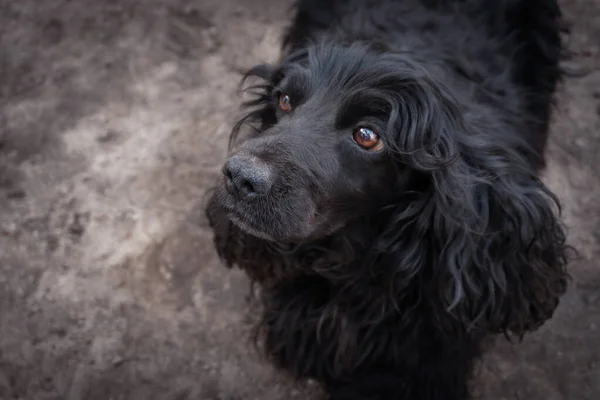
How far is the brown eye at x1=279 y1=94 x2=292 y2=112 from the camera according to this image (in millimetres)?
2203

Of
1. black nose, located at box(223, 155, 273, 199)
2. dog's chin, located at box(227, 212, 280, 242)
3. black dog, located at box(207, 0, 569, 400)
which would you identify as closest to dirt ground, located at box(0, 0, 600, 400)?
black dog, located at box(207, 0, 569, 400)

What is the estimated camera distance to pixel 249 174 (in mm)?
1888

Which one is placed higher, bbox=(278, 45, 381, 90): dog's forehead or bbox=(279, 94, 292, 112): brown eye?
bbox=(278, 45, 381, 90): dog's forehead

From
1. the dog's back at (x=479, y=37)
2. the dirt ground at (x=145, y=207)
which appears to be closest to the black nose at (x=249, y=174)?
the dog's back at (x=479, y=37)

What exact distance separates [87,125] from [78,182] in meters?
0.34

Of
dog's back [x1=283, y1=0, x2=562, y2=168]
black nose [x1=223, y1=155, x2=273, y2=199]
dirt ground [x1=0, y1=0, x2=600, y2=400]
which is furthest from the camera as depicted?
dirt ground [x1=0, y1=0, x2=600, y2=400]

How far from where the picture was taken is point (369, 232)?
2205 mm

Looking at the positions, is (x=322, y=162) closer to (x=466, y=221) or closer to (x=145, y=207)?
(x=466, y=221)

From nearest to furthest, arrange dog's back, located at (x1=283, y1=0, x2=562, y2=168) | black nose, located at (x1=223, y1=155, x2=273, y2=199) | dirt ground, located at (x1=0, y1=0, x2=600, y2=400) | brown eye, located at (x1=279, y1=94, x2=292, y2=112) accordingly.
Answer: black nose, located at (x1=223, y1=155, x2=273, y2=199) < brown eye, located at (x1=279, y1=94, x2=292, y2=112) < dog's back, located at (x1=283, y1=0, x2=562, y2=168) < dirt ground, located at (x1=0, y1=0, x2=600, y2=400)

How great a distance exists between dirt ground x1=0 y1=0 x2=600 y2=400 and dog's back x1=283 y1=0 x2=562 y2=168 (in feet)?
2.06

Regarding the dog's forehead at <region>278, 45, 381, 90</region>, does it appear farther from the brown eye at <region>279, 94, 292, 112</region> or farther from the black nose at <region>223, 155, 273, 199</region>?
Result: the black nose at <region>223, 155, 273, 199</region>

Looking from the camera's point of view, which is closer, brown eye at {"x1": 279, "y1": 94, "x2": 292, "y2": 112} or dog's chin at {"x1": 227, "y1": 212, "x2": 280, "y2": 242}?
dog's chin at {"x1": 227, "y1": 212, "x2": 280, "y2": 242}

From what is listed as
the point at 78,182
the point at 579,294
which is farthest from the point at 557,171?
the point at 78,182

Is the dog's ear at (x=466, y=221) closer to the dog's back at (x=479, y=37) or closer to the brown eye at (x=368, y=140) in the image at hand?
the brown eye at (x=368, y=140)
